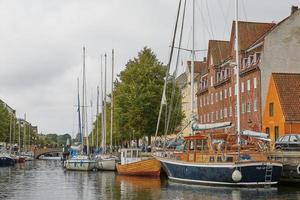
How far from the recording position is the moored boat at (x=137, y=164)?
168 feet

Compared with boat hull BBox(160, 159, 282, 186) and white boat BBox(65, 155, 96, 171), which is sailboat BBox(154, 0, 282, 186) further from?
white boat BBox(65, 155, 96, 171)

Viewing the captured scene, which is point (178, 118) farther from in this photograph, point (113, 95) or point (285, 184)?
point (285, 184)

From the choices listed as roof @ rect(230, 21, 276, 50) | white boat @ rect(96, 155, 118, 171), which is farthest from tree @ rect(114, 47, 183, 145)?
roof @ rect(230, 21, 276, 50)

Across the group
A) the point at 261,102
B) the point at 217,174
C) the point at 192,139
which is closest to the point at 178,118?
the point at 261,102

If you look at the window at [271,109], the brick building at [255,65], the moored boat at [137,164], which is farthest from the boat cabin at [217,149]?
the window at [271,109]

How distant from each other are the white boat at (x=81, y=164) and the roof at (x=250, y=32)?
950 inches

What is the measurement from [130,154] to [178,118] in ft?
54.2

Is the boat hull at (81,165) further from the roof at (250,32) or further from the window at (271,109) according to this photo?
the roof at (250,32)

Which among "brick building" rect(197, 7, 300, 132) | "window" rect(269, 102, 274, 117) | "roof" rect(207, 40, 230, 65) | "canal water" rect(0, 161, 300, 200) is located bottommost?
"canal water" rect(0, 161, 300, 200)

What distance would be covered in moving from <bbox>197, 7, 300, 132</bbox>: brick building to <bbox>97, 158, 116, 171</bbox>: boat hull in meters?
14.9

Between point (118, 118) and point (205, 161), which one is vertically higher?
point (118, 118)

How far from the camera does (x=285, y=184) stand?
40.2m

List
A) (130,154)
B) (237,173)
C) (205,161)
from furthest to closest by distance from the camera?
(130,154), (205,161), (237,173)

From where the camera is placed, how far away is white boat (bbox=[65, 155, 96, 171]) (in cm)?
6731
